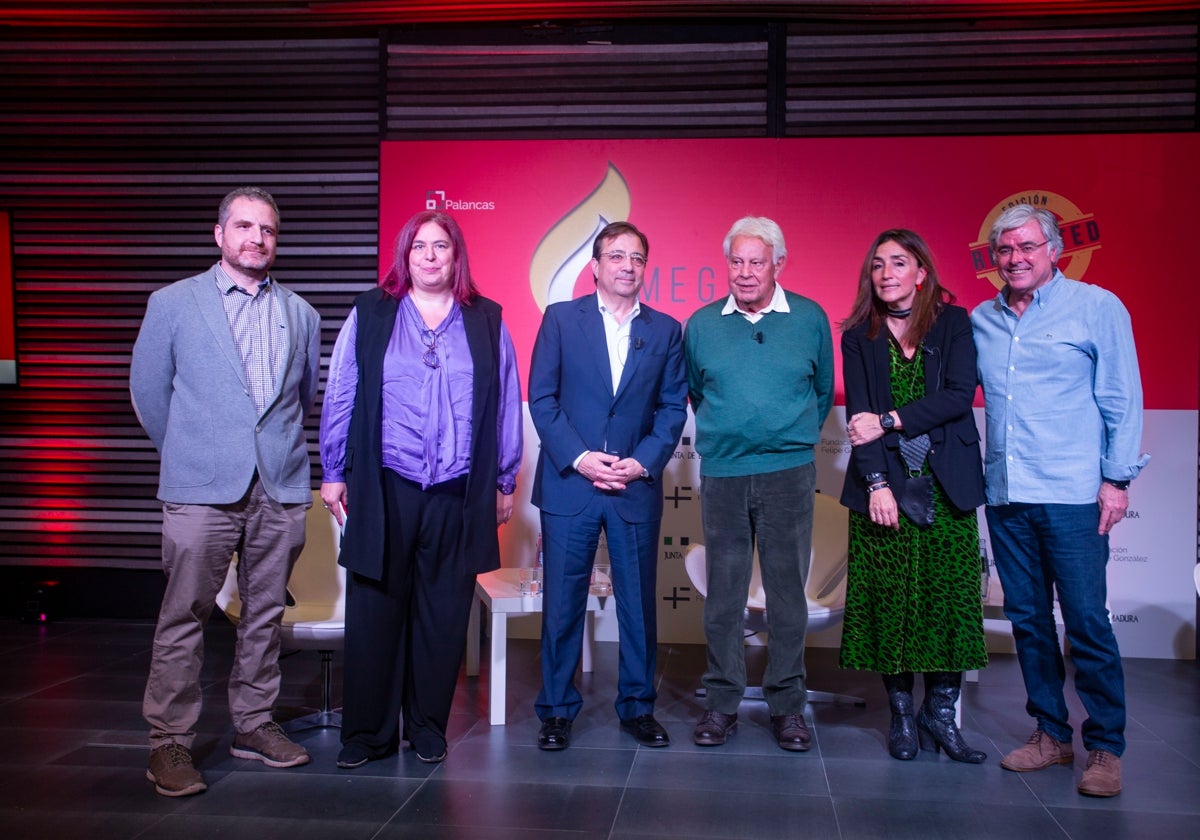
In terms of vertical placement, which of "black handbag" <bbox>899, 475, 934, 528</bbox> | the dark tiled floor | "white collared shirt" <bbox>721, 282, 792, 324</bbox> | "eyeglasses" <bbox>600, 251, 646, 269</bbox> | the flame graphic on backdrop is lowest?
the dark tiled floor

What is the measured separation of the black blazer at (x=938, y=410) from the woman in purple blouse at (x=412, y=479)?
1.32 metres

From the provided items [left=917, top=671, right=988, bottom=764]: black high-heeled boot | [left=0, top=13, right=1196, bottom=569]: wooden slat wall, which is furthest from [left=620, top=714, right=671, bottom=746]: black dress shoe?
[left=0, top=13, right=1196, bottom=569]: wooden slat wall

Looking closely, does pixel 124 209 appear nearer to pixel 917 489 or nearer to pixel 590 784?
pixel 590 784

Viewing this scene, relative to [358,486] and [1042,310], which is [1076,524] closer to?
[1042,310]

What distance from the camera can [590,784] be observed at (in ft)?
10.9

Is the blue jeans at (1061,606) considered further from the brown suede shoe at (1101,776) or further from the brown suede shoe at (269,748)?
the brown suede shoe at (269,748)

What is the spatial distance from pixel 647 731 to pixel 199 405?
1962 mm

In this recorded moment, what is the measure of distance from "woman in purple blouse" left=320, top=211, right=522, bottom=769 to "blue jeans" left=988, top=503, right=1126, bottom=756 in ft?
5.90

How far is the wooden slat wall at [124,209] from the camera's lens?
5980 millimetres

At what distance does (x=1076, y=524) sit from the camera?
3311mm

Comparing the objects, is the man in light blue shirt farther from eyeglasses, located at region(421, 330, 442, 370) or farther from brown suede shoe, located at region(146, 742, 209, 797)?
brown suede shoe, located at region(146, 742, 209, 797)

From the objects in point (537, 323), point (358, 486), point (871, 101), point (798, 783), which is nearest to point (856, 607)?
point (798, 783)

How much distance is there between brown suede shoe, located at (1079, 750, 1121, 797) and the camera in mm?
3246

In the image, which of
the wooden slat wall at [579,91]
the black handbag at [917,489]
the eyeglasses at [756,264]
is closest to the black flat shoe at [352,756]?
the black handbag at [917,489]
